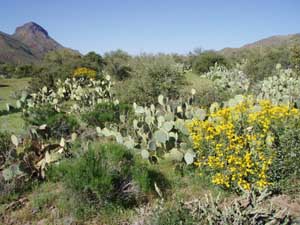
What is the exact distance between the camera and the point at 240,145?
556 centimetres

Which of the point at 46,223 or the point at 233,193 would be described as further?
the point at 233,193

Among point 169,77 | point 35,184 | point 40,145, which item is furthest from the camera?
point 169,77

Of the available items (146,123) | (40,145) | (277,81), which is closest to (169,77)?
(277,81)

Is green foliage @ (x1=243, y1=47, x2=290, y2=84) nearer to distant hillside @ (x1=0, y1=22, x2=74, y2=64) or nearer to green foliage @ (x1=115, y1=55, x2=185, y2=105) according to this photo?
green foliage @ (x1=115, y1=55, x2=185, y2=105)

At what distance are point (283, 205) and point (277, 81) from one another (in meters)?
9.88

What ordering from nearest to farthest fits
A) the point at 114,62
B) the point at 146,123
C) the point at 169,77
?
the point at 146,123 → the point at 169,77 → the point at 114,62

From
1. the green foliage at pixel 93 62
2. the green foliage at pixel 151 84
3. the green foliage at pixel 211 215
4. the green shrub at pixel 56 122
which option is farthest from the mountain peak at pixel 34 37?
the green foliage at pixel 211 215

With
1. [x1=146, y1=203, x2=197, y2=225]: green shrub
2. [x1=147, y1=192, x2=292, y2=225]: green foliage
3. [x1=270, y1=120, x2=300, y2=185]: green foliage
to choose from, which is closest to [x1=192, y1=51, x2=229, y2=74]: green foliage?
[x1=270, y1=120, x2=300, y2=185]: green foliage

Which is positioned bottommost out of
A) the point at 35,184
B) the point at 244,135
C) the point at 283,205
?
the point at 283,205

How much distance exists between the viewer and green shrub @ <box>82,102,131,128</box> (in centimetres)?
1038

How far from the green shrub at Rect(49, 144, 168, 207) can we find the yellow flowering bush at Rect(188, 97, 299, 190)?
91cm

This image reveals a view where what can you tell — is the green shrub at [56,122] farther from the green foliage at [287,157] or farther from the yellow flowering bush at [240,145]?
the green foliage at [287,157]

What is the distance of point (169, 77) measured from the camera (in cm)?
1788

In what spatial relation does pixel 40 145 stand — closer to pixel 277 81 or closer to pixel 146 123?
pixel 146 123
